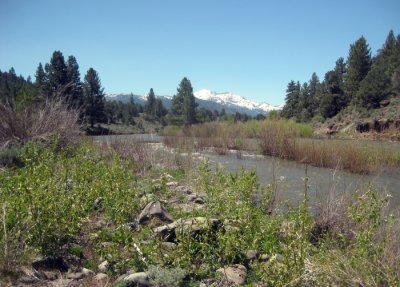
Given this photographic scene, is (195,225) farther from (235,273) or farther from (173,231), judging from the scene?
(235,273)

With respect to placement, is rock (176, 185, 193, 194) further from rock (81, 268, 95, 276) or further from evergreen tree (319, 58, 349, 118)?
evergreen tree (319, 58, 349, 118)

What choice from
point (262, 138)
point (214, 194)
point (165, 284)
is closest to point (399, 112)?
point (262, 138)

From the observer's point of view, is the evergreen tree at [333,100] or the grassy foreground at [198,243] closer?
the grassy foreground at [198,243]

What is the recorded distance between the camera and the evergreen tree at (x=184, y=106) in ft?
203

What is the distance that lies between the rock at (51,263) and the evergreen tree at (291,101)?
61131mm

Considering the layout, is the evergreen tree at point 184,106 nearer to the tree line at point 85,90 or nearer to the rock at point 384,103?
the tree line at point 85,90

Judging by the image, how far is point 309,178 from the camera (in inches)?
410

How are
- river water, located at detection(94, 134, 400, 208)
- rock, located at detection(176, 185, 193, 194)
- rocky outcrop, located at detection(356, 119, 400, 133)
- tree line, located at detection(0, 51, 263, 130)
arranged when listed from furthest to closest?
tree line, located at detection(0, 51, 263, 130) < rocky outcrop, located at detection(356, 119, 400, 133) < rock, located at detection(176, 185, 193, 194) < river water, located at detection(94, 134, 400, 208)

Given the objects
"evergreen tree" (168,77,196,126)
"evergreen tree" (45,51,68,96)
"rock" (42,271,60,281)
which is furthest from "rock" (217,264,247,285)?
"evergreen tree" (168,77,196,126)

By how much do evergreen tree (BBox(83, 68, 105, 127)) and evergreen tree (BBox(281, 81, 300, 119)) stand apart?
1295 inches

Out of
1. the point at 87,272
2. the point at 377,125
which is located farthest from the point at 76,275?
the point at 377,125

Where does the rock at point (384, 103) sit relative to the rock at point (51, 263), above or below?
above

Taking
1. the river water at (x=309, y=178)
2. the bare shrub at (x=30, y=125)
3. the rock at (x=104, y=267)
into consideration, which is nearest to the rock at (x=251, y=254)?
the rock at (x=104, y=267)

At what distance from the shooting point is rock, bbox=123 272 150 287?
3377 millimetres
